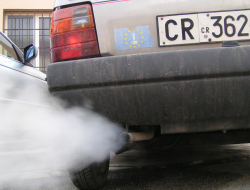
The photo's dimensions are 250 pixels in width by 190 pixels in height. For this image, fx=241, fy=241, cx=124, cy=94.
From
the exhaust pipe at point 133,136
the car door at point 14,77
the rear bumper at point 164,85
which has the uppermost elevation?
the car door at point 14,77

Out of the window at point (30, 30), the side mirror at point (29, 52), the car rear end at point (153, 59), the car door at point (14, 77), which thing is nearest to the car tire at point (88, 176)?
the car rear end at point (153, 59)

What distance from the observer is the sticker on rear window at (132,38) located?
1.38 metres

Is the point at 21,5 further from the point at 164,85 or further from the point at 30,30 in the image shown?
the point at 164,85

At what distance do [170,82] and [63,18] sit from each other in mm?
749

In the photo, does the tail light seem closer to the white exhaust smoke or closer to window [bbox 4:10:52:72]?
the white exhaust smoke

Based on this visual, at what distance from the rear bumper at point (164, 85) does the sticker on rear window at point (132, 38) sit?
0.47ft

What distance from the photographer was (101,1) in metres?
1.41

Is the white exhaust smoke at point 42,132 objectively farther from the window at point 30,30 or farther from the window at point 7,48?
the window at point 30,30

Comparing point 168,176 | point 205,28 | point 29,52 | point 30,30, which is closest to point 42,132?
point 29,52

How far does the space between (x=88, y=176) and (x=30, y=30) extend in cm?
831

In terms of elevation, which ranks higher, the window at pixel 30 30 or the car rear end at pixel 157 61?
the window at pixel 30 30

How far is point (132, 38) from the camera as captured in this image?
1.39 m

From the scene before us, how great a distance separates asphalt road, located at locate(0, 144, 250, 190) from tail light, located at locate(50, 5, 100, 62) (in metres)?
0.98

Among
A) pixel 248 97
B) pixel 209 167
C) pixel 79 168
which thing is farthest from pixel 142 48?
pixel 209 167
